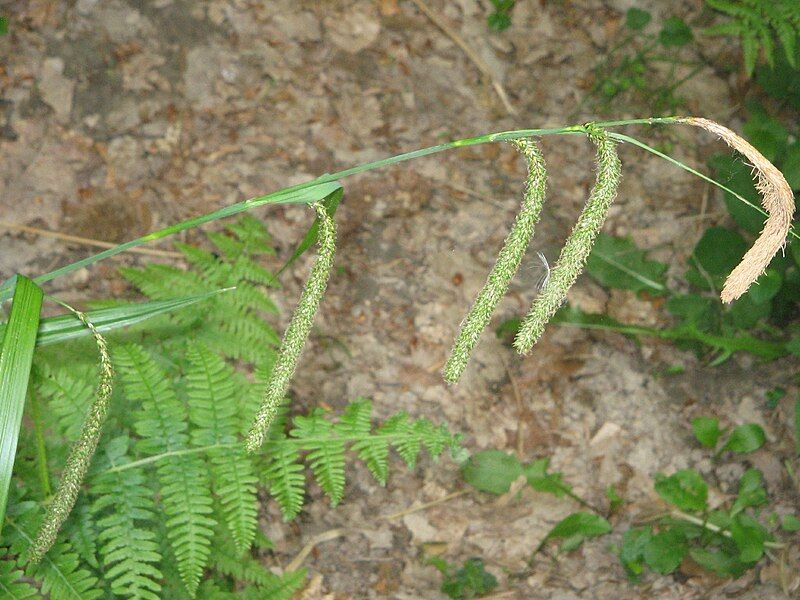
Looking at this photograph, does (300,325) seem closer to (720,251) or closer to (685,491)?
(685,491)

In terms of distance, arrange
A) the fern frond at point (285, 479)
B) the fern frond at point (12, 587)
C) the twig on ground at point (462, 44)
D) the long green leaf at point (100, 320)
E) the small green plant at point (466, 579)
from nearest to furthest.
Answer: the long green leaf at point (100, 320), the fern frond at point (12, 587), the fern frond at point (285, 479), the small green plant at point (466, 579), the twig on ground at point (462, 44)

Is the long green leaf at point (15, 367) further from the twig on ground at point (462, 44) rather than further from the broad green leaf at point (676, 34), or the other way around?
the broad green leaf at point (676, 34)

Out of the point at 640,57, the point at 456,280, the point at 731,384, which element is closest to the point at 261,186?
the point at 456,280

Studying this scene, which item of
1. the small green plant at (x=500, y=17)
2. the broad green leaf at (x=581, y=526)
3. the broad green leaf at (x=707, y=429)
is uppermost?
the small green plant at (x=500, y=17)

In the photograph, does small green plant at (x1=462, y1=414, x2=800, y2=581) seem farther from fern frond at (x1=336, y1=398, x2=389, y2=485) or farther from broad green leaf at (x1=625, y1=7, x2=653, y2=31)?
broad green leaf at (x1=625, y1=7, x2=653, y2=31)

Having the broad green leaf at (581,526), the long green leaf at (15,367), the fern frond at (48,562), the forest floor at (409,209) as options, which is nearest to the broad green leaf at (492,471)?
the forest floor at (409,209)

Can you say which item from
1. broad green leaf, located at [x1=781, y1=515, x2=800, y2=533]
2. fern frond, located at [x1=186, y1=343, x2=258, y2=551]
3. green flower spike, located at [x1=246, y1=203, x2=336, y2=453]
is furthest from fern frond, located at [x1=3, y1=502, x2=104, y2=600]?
broad green leaf, located at [x1=781, y1=515, x2=800, y2=533]

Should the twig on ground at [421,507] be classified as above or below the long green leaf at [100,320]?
below
